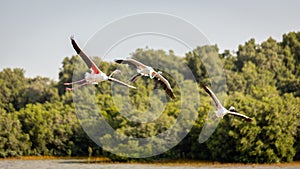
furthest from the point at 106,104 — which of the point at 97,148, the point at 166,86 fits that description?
the point at 166,86

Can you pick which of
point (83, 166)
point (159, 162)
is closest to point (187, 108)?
point (159, 162)

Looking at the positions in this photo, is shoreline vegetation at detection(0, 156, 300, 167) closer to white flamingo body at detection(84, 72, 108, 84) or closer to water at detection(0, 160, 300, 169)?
water at detection(0, 160, 300, 169)

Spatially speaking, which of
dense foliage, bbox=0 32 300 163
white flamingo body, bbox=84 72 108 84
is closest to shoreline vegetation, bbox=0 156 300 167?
dense foliage, bbox=0 32 300 163

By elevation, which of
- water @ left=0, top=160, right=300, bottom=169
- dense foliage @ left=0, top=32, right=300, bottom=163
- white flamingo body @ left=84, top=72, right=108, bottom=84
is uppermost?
dense foliage @ left=0, top=32, right=300, bottom=163

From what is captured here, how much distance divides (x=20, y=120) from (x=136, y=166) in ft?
60.0

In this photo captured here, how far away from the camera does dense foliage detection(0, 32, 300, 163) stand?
60.8 m

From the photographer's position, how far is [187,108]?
218ft

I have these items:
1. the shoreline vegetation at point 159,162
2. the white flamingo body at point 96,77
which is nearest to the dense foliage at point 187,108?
the shoreline vegetation at point 159,162

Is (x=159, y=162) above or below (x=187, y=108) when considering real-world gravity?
below

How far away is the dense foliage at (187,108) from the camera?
60.8m

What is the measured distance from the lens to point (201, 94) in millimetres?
72188

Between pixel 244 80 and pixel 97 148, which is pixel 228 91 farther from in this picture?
pixel 97 148

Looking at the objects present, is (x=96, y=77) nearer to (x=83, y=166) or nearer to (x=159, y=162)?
(x=83, y=166)

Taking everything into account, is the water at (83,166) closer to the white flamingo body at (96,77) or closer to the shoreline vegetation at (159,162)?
the shoreline vegetation at (159,162)
